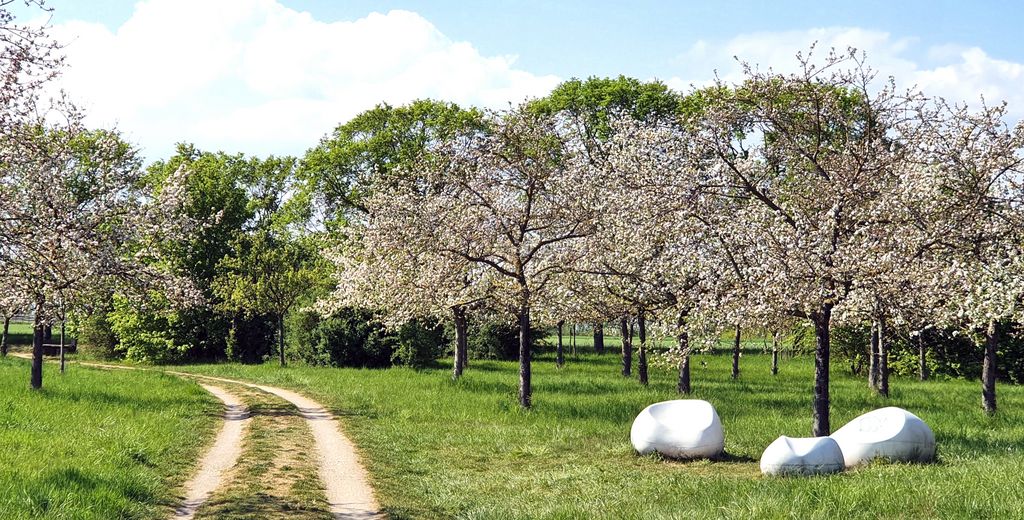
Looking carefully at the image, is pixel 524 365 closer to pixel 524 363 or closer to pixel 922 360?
pixel 524 363

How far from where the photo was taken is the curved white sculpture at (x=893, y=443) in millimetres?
13969

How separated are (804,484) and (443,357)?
132 feet

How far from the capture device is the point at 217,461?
52.0 feet

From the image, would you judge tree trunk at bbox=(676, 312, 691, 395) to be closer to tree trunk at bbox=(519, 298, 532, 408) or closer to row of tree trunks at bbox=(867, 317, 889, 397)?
tree trunk at bbox=(519, 298, 532, 408)

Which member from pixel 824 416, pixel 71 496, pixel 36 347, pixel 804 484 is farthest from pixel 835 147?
pixel 36 347

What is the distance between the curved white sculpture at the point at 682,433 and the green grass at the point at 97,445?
8.51 m

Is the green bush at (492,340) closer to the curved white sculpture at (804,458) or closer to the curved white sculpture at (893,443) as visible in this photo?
the curved white sculpture at (893,443)

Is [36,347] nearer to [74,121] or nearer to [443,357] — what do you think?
[74,121]

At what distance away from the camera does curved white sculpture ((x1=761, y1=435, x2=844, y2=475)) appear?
1319cm

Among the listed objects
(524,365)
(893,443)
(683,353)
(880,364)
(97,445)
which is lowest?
(97,445)

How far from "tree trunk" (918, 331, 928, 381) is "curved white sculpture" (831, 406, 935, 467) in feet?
81.2

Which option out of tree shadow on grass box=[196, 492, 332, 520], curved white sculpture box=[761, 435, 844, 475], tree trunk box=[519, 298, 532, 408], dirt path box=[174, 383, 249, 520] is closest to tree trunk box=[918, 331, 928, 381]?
tree trunk box=[519, 298, 532, 408]

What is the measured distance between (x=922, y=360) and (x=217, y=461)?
32586 millimetres

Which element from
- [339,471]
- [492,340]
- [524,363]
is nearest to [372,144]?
[492,340]
